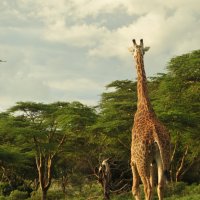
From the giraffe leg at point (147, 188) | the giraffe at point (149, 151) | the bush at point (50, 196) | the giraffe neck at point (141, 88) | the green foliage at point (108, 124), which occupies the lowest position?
the giraffe leg at point (147, 188)

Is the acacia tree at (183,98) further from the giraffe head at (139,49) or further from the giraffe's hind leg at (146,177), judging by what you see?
the giraffe's hind leg at (146,177)

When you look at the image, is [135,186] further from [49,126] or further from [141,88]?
[49,126]

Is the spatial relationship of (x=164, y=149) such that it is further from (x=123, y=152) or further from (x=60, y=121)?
(x=123, y=152)

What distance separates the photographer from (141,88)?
25.3 feet

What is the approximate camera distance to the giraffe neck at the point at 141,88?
7547 mm

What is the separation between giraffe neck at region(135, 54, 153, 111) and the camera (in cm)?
755

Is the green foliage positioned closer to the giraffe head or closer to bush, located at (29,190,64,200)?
bush, located at (29,190,64,200)

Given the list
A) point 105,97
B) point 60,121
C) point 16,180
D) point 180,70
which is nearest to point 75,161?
point 16,180

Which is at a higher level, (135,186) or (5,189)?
(5,189)

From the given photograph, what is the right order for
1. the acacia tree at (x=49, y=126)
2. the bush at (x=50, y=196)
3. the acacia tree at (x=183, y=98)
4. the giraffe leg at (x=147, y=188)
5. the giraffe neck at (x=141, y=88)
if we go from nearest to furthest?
1. the giraffe leg at (x=147, y=188)
2. the giraffe neck at (x=141, y=88)
3. the acacia tree at (x=183, y=98)
4. the acacia tree at (x=49, y=126)
5. the bush at (x=50, y=196)

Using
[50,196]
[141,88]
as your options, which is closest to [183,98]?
[50,196]

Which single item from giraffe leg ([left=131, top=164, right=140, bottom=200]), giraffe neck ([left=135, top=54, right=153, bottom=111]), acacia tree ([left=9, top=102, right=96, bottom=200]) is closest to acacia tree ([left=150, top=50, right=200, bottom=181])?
acacia tree ([left=9, top=102, right=96, bottom=200])

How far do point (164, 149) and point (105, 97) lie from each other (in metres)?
19.3

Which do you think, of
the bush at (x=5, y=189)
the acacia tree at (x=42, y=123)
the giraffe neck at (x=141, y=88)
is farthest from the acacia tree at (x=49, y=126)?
the giraffe neck at (x=141, y=88)
